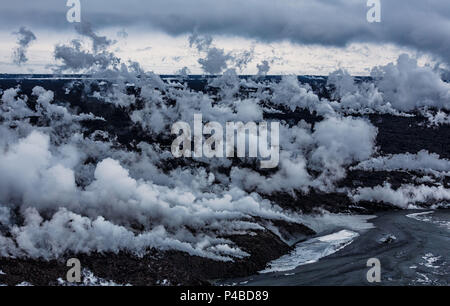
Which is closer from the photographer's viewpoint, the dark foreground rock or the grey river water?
the dark foreground rock

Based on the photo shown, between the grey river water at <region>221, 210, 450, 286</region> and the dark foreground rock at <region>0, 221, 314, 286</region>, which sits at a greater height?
the dark foreground rock at <region>0, 221, 314, 286</region>

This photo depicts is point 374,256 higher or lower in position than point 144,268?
lower

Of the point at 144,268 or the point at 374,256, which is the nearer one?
the point at 144,268

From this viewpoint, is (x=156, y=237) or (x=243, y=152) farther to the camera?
(x=243, y=152)

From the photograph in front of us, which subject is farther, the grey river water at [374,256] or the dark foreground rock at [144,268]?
the grey river water at [374,256]

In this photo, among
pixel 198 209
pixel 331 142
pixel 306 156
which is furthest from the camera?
pixel 331 142

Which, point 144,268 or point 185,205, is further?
point 185,205

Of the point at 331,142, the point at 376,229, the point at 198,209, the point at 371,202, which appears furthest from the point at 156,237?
the point at 331,142

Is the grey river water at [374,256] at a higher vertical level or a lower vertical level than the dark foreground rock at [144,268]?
lower
